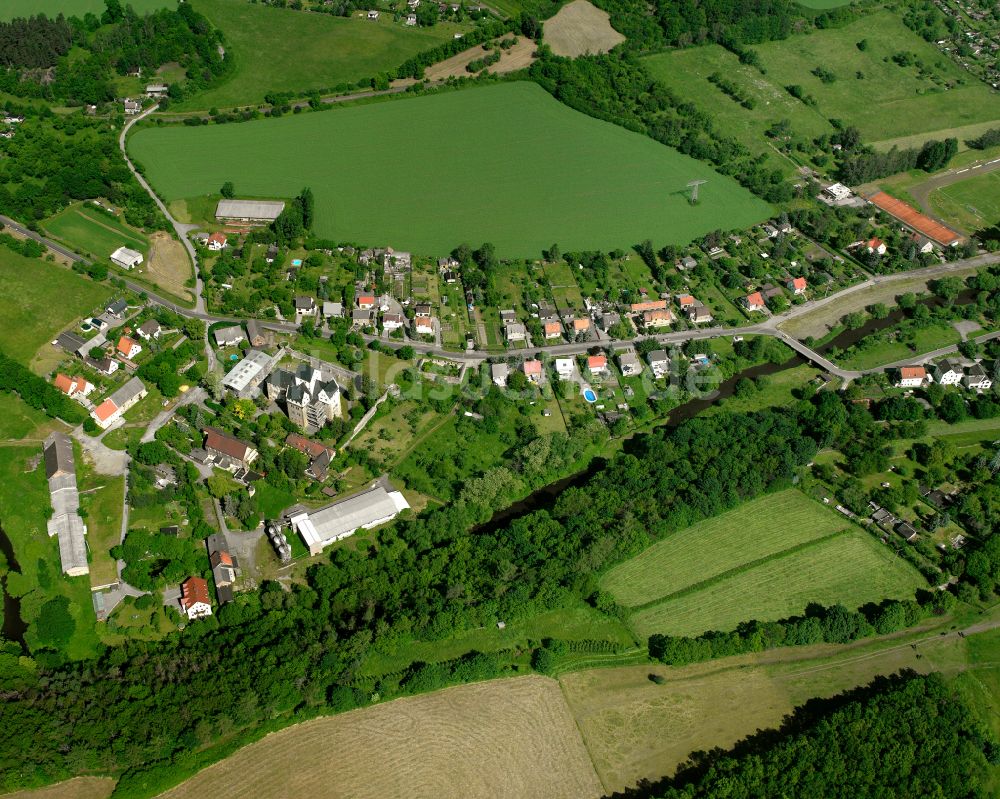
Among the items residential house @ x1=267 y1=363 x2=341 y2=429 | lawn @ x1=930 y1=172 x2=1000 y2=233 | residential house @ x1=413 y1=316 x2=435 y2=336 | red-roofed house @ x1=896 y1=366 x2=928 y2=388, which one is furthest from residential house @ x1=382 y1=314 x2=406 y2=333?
lawn @ x1=930 y1=172 x2=1000 y2=233

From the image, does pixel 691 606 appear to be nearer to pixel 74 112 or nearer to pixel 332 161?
pixel 332 161

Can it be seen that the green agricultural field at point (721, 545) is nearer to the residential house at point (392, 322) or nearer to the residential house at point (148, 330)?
the residential house at point (392, 322)

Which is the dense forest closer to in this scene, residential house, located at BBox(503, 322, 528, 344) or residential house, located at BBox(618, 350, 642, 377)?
Answer: residential house, located at BBox(618, 350, 642, 377)

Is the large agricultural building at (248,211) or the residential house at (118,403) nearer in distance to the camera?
the residential house at (118,403)

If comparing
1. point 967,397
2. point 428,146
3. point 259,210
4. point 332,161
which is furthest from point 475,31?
point 967,397

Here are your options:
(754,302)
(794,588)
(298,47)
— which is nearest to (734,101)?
(754,302)

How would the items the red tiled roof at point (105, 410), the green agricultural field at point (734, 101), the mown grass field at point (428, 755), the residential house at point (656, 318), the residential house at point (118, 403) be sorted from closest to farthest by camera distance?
the mown grass field at point (428, 755), the red tiled roof at point (105, 410), the residential house at point (118, 403), the residential house at point (656, 318), the green agricultural field at point (734, 101)

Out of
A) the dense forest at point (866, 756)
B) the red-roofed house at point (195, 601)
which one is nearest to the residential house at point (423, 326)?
the red-roofed house at point (195, 601)

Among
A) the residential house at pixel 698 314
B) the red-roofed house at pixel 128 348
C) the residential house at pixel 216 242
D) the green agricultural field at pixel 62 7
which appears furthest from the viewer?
the green agricultural field at pixel 62 7
